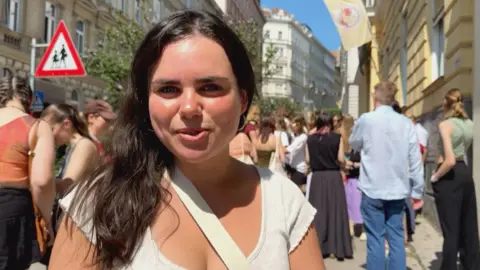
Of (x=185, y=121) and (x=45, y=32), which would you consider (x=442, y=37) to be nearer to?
(x=185, y=121)

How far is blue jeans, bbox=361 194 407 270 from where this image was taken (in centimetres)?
507

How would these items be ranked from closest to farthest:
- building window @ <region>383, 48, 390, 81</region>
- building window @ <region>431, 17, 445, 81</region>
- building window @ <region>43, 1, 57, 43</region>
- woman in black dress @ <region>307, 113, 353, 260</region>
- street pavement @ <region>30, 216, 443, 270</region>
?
1. street pavement @ <region>30, 216, 443, 270</region>
2. woman in black dress @ <region>307, 113, 353, 260</region>
3. building window @ <region>431, 17, 445, 81</region>
4. building window @ <region>383, 48, 390, 81</region>
5. building window @ <region>43, 1, 57, 43</region>

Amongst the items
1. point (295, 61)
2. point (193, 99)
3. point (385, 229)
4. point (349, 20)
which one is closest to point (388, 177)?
point (385, 229)

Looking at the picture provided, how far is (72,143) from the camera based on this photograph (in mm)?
4113

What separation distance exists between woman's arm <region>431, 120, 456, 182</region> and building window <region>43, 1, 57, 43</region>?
68.0 ft

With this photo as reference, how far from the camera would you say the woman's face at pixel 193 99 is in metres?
1.36

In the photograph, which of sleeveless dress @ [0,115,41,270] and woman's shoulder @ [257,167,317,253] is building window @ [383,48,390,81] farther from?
woman's shoulder @ [257,167,317,253]

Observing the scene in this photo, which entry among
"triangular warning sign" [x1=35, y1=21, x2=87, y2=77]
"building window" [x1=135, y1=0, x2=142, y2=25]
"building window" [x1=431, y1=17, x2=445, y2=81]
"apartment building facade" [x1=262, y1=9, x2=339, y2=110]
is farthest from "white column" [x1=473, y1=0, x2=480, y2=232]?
"apartment building facade" [x1=262, y1=9, x2=339, y2=110]

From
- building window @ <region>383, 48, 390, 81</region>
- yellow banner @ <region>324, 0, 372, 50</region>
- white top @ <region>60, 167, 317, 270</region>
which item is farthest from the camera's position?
building window @ <region>383, 48, 390, 81</region>

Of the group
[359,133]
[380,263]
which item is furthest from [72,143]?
[380,263]

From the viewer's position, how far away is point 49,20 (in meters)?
23.1

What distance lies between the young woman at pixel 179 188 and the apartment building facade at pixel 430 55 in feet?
13.4

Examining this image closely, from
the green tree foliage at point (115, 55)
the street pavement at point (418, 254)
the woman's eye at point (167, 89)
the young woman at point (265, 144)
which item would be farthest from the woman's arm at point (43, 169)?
the green tree foliage at point (115, 55)

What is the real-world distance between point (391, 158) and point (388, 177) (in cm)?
18
